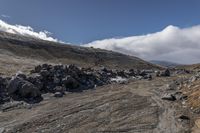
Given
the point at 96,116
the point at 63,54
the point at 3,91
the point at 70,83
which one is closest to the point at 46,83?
the point at 70,83

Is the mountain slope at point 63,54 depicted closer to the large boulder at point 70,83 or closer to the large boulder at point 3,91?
the large boulder at point 70,83

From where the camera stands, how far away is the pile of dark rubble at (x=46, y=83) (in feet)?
168

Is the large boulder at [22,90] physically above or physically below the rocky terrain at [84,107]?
above

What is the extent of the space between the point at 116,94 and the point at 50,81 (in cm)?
1257

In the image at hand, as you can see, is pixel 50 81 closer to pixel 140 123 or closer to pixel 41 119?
pixel 41 119

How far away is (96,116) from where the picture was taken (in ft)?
133

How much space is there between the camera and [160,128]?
1433 inches

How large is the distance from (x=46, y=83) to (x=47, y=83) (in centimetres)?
26

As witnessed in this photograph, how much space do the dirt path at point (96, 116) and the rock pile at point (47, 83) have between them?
2.93 m

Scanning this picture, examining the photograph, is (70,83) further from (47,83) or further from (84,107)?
(84,107)

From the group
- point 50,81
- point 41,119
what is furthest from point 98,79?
point 41,119

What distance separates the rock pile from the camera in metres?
51.3

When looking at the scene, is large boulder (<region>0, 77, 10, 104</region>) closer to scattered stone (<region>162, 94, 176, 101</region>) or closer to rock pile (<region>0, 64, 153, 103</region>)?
rock pile (<region>0, 64, 153, 103</region>)

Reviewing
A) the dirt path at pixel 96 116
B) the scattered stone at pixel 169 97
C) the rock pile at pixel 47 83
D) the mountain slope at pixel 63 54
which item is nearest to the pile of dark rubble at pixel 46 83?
the rock pile at pixel 47 83
